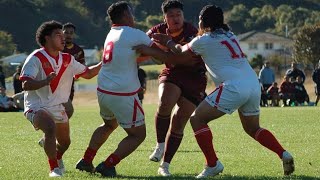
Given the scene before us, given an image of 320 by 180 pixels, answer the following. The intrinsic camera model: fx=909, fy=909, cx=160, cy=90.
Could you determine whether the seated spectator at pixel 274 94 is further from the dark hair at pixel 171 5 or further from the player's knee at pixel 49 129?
the player's knee at pixel 49 129

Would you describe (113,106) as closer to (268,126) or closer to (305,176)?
(305,176)

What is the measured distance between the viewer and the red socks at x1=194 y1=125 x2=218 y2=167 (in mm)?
9734

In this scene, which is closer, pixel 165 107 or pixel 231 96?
pixel 231 96

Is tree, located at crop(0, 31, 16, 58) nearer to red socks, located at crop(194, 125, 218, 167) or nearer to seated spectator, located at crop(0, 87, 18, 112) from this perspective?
seated spectator, located at crop(0, 87, 18, 112)

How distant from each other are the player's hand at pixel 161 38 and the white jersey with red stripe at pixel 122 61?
380mm

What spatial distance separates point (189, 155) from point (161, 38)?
2896 mm

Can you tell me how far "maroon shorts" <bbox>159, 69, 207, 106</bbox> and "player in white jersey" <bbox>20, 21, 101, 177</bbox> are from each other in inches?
38.7

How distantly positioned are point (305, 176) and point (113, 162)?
2088mm

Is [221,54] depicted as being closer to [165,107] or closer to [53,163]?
[165,107]

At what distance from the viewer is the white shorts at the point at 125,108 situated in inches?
384

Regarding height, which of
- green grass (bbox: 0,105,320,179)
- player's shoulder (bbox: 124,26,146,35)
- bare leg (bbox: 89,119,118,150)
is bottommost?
green grass (bbox: 0,105,320,179)

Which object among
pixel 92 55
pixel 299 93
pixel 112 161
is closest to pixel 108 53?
pixel 112 161

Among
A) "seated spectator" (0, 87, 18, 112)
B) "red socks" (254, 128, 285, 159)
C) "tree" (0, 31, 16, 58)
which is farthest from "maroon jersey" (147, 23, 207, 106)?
"tree" (0, 31, 16, 58)

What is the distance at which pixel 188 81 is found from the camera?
35.9 feet
